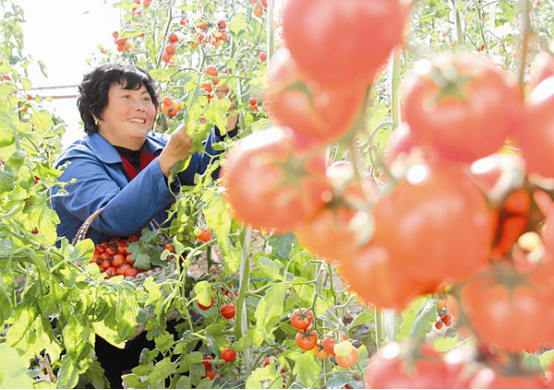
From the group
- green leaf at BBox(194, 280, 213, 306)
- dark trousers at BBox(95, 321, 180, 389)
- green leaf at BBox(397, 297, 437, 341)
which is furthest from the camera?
dark trousers at BBox(95, 321, 180, 389)

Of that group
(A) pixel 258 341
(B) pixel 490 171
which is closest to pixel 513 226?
(B) pixel 490 171

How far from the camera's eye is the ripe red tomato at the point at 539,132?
21cm

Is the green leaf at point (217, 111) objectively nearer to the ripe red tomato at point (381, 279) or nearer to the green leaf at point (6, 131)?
the green leaf at point (6, 131)

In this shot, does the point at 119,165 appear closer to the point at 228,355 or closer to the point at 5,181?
the point at 228,355

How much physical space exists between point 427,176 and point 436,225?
0.07ft

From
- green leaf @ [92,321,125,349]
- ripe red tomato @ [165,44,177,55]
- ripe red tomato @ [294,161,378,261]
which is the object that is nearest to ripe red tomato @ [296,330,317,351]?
green leaf @ [92,321,125,349]

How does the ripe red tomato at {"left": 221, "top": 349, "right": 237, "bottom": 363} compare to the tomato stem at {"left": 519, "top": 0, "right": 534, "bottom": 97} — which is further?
the ripe red tomato at {"left": 221, "top": 349, "right": 237, "bottom": 363}

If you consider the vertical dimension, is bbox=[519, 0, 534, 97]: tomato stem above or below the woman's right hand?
above

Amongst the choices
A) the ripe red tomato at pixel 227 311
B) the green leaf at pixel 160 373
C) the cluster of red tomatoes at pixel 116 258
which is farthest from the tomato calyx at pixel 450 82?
the cluster of red tomatoes at pixel 116 258

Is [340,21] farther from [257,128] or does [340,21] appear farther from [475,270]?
[257,128]

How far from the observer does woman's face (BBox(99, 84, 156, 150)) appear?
1855 mm

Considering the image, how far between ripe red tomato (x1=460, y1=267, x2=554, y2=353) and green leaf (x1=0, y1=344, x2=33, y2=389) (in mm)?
338

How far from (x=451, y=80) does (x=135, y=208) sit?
1384 millimetres

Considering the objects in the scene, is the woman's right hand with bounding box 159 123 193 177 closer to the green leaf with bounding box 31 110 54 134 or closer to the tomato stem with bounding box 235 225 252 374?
the green leaf with bounding box 31 110 54 134
